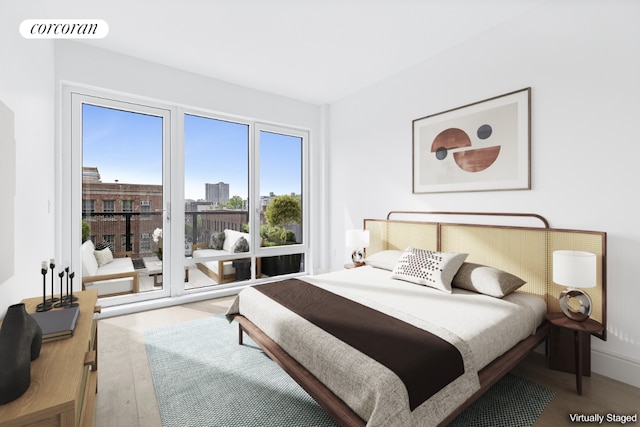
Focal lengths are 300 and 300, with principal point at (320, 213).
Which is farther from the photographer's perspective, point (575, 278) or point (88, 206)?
point (88, 206)

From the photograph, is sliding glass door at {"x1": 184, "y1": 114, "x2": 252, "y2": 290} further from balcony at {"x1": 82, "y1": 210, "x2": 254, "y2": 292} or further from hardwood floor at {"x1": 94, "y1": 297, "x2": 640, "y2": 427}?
hardwood floor at {"x1": 94, "y1": 297, "x2": 640, "y2": 427}

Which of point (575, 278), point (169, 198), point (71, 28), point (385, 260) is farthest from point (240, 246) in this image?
point (575, 278)

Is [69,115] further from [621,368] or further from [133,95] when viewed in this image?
[621,368]

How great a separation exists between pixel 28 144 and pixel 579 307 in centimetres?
397

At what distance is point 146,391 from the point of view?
1983mm

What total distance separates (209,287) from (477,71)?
3.93 metres

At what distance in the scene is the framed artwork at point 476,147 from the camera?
2.55 m

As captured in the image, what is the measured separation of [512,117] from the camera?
259 centimetres

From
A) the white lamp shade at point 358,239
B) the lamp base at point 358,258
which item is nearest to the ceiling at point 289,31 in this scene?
the white lamp shade at point 358,239

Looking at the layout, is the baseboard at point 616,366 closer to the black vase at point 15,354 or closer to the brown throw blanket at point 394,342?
the brown throw blanket at point 394,342

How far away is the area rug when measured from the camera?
1708 millimetres

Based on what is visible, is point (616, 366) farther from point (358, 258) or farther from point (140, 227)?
point (140, 227)

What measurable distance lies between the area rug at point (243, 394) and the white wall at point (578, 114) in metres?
0.94

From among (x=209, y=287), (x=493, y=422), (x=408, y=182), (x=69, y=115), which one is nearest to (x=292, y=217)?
(x=209, y=287)
